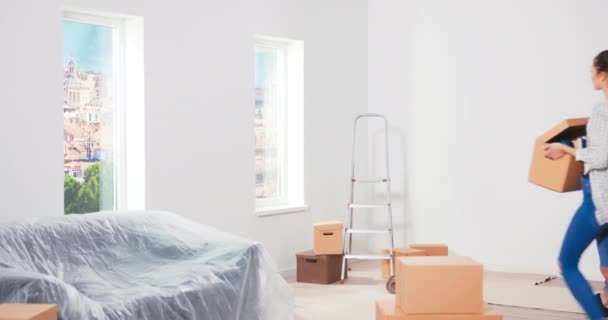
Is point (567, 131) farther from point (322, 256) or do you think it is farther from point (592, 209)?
point (322, 256)

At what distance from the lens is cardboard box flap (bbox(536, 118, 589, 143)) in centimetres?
356

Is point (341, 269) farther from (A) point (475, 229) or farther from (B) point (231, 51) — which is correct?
(B) point (231, 51)

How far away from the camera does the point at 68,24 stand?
4641 millimetres

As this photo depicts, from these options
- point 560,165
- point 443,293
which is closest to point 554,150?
point 560,165

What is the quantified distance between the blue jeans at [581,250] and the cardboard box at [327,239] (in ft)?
8.02

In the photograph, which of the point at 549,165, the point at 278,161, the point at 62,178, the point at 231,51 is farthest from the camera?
the point at 278,161

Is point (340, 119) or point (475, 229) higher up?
point (340, 119)

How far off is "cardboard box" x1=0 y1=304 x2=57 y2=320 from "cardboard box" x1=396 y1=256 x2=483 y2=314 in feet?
5.03

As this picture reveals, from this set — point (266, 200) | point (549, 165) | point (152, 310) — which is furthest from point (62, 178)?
point (549, 165)

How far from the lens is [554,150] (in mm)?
3654

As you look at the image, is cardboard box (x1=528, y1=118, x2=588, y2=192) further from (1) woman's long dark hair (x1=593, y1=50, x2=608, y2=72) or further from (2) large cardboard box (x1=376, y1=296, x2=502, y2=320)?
(2) large cardboard box (x1=376, y1=296, x2=502, y2=320)

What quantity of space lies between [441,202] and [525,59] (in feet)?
4.43

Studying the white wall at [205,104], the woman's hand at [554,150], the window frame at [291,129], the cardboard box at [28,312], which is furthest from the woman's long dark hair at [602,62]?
the window frame at [291,129]

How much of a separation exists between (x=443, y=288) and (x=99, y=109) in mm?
2507
